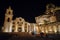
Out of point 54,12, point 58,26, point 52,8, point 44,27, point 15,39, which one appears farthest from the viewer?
point 52,8

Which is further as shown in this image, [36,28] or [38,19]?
[38,19]

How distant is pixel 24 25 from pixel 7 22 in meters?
8.70

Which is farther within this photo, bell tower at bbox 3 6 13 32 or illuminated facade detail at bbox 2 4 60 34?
bell tower at bbox 3 6 13 32

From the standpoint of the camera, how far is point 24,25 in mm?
57188

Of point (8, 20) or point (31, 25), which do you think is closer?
point (31, 25)

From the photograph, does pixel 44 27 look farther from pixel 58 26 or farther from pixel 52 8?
pixel 52 8

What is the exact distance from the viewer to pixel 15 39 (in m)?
24.6

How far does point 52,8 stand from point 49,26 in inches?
648

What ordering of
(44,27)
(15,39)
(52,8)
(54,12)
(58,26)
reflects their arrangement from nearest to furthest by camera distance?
(15,39)
(58,26)
(44,27)
(54,12)
(52,8)

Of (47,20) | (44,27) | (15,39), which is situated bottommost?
(15,39)

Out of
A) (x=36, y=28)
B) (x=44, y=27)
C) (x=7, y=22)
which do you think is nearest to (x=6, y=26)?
(x=7, y=22)

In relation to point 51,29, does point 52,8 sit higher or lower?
higher

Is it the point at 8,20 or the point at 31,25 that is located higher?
the point at 8,20

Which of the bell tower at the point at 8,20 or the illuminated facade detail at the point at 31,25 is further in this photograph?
the bell tower at the point at 8,20
